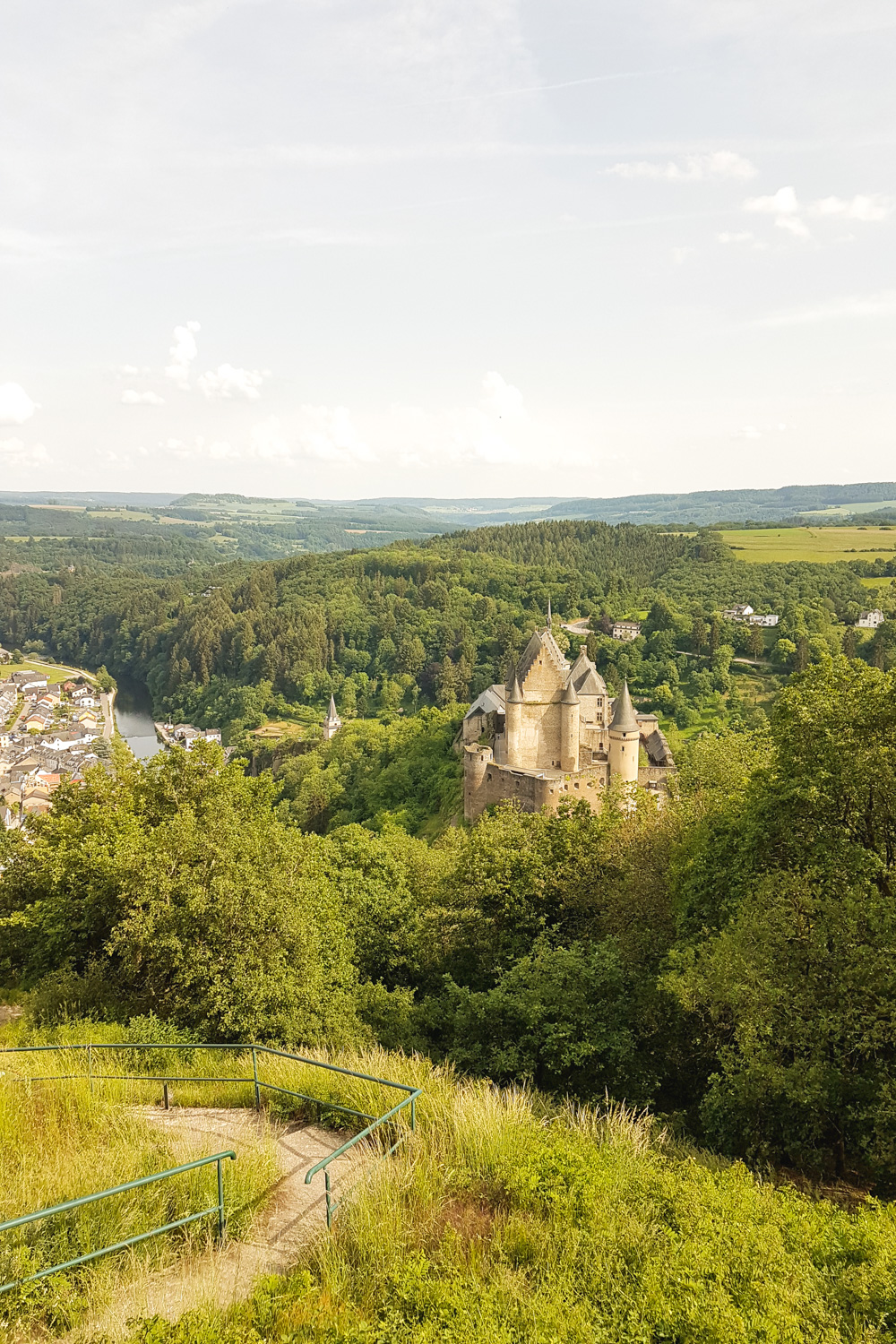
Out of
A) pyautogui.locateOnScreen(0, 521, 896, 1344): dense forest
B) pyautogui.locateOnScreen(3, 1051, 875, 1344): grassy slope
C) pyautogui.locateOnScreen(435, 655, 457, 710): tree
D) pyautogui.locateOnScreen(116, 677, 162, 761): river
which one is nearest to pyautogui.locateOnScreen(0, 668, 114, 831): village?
→ pyautogui.locateOnScreen(116, 677, 162, 761): river

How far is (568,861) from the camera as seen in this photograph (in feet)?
71.4

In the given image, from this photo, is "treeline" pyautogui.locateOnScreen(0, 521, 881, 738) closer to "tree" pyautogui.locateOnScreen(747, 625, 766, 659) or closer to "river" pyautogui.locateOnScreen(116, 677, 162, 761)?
"river" pyautogui.locateOnScreen(116, 677, 162, 761)

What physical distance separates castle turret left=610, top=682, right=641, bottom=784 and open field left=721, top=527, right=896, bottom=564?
106m

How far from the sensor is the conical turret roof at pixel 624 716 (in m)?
42.2

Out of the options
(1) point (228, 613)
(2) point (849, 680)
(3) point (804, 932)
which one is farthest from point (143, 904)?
(1) point (228, 613)

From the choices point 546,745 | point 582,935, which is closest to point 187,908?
→ point 582,935

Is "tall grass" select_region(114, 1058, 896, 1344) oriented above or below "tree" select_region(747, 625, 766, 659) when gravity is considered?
above

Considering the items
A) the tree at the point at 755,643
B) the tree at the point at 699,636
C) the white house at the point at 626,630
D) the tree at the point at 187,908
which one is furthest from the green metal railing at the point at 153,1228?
the white house at the point at 626,630

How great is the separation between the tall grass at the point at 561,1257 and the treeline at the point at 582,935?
11.2ft

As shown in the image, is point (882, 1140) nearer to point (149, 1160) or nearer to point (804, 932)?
point (804, 932)

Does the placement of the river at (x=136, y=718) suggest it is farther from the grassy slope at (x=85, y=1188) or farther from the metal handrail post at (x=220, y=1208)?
the metal handrail post at (x=220, y=1208)

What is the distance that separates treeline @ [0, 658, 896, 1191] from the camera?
11852mm

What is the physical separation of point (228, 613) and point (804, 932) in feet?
472

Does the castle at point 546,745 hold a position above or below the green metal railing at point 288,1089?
below
